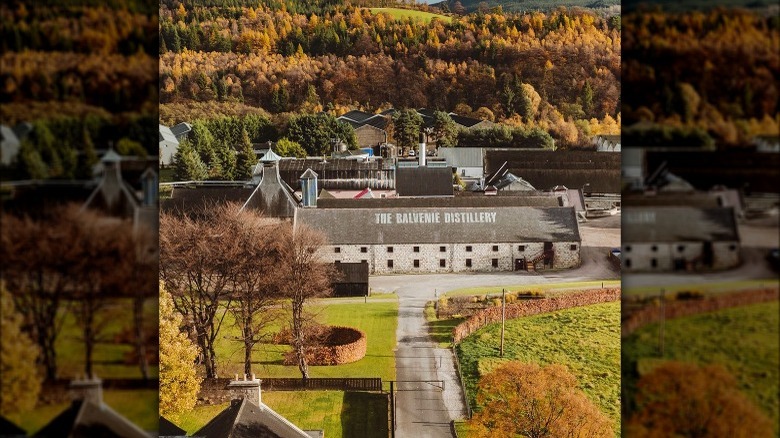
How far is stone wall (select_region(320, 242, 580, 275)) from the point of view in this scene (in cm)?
866

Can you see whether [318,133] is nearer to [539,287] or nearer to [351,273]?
[351,273]

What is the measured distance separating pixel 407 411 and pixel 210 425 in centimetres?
199

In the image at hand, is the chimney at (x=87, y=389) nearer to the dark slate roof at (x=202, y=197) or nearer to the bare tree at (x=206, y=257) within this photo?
the bare tree at (x=206, y=257)

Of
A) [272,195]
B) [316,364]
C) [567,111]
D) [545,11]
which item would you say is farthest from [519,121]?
[316,364]

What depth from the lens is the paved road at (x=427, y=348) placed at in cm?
798

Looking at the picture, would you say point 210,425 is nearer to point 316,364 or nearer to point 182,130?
point 316,364

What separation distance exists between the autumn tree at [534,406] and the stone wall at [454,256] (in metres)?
1.14

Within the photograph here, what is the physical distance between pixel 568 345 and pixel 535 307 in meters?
0.54

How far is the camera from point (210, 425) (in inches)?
312

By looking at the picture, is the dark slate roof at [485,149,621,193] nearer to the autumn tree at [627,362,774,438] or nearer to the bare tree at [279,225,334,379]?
the bare tree at [279,225,334,379]

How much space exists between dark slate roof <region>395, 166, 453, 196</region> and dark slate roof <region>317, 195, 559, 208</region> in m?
0.08

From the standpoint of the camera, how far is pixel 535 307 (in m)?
8.59

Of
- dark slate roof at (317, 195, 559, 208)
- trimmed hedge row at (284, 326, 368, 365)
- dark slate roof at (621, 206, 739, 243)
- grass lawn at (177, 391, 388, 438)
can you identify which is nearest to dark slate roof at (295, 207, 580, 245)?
dark slate roof at (317, 195, 559, 208)

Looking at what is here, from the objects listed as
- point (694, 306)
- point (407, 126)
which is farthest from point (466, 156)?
point (694, 306)
